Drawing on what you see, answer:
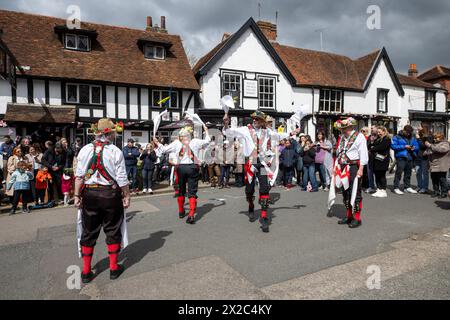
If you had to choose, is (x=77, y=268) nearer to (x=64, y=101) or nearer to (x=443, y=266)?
(x=443, y=266)

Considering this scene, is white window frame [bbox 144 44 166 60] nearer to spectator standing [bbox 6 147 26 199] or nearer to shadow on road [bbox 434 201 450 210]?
spectator standing [bbox 6 147 26 199]

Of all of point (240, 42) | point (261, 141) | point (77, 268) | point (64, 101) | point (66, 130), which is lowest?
point (77, 268)

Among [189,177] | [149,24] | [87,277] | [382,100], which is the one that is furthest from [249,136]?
[382,100]

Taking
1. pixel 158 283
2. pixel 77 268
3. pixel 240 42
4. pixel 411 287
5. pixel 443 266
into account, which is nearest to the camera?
pixel 411 287

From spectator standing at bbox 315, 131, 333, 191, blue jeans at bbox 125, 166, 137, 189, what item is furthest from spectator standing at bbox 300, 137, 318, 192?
blue jeans at bbox 125, 166, 137, 189

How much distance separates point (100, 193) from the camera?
375 cm

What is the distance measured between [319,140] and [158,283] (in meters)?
7.69

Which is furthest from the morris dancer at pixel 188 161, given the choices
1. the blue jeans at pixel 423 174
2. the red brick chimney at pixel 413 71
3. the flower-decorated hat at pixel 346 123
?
the red brick chimney at pixel 413 71

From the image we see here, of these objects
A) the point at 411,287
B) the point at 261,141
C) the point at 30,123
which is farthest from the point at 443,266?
the point at 30,123

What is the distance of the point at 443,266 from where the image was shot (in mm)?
3754

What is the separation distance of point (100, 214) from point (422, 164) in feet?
29.0

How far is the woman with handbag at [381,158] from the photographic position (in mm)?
8344

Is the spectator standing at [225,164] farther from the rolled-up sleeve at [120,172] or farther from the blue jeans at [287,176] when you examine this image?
the rolled-up sleeve at [120,172]

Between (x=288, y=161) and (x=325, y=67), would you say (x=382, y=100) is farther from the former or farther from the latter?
(x=288, y=161)
